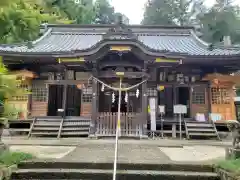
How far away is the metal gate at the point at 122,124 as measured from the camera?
10.0 meters

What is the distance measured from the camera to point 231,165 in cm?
433

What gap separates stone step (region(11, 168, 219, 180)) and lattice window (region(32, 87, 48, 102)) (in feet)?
25.0

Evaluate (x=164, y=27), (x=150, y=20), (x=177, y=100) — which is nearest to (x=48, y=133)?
(x=177, y=100)

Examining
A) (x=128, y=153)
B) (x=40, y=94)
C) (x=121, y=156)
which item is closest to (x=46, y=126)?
(x=40, y=94)

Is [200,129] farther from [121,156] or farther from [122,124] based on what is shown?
[121,156]

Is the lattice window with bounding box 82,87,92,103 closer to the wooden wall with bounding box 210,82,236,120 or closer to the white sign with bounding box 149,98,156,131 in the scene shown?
the white sign with bounding box 149,98,156,131

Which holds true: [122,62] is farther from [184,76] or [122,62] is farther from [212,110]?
[212,110]

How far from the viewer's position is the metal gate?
32.8 ft

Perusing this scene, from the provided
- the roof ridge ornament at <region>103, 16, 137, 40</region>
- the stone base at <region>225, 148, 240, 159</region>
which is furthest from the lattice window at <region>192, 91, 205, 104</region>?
the stone base at <region>225, 148, 240, 159</region>

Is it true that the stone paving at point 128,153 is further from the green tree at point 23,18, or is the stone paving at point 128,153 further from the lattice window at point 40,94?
the lattice window at point 40,94

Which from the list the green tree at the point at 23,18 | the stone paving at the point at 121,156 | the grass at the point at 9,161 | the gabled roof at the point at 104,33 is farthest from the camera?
the gabled roof at the point at 104,33

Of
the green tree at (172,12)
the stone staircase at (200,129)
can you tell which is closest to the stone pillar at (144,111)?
the stone staircase at (200,129)

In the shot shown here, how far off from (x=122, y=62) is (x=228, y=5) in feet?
96.9

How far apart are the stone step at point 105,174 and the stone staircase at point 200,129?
575 centimetres
